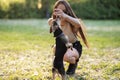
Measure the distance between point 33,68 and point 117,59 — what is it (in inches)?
109

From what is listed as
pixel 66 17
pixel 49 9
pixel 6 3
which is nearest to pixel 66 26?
pixel 66 17

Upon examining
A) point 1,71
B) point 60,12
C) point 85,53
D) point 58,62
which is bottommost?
point 85,53

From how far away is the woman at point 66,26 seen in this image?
21.3 ft

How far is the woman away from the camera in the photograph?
648 cm

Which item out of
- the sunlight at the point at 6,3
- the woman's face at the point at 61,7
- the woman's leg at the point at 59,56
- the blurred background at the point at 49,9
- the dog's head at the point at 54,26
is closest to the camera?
the dog's head at the point at 54,26

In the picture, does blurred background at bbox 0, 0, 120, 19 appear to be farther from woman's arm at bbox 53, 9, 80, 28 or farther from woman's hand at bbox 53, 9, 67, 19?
woman's hand at bbox 53, 9, 67, 19

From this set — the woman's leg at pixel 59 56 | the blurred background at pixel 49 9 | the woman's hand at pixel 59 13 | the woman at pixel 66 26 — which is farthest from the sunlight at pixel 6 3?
the woman's leg at pixel 59 56

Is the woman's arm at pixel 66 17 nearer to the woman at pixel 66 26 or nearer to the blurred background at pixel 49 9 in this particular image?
the woman at pixel 66 26

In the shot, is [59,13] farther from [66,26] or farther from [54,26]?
[66,26]

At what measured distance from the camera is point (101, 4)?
40.7m

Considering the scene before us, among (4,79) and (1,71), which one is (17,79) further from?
(1,71)

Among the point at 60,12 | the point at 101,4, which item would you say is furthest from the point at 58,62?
the point at 101,4

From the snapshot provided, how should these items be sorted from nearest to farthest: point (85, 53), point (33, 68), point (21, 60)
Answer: point (33, 68), point (21, 60), point (85, 53)

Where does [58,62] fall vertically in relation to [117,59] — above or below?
above
